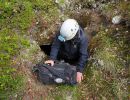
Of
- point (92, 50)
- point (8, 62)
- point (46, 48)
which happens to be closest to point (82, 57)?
point (92, 50)

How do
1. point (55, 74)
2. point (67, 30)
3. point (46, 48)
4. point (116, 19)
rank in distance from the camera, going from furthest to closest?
point (46, 48), point (116, 19), point (55, 74), point (67, 30)

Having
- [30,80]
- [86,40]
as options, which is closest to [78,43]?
[86,40]

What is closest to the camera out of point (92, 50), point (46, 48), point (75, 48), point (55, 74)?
point (55, 74)

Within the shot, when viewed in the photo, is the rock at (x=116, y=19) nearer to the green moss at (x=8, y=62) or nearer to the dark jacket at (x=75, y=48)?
the dark jacket at (x=75, y=48)

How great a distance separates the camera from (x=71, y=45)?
7.11m

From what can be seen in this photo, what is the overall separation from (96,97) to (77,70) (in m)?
0.64

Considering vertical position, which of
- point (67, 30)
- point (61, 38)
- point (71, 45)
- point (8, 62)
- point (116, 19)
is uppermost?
point (116, 19)

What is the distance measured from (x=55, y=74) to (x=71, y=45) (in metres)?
0.69

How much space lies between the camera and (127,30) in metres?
7.43

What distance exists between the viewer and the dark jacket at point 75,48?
22.8 ft

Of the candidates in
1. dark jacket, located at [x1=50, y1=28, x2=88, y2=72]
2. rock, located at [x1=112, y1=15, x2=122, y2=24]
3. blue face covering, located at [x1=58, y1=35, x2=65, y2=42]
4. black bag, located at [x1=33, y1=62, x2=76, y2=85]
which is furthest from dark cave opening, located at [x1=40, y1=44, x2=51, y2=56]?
rock, located at [x1=112, y1=15, x2=122, y2=24]

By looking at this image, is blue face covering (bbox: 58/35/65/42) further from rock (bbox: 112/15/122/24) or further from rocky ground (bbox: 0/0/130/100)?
rock (bbox: 112/15/122/24)

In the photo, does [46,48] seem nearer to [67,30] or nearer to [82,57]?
[82,57]

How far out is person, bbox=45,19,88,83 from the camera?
6.66m
